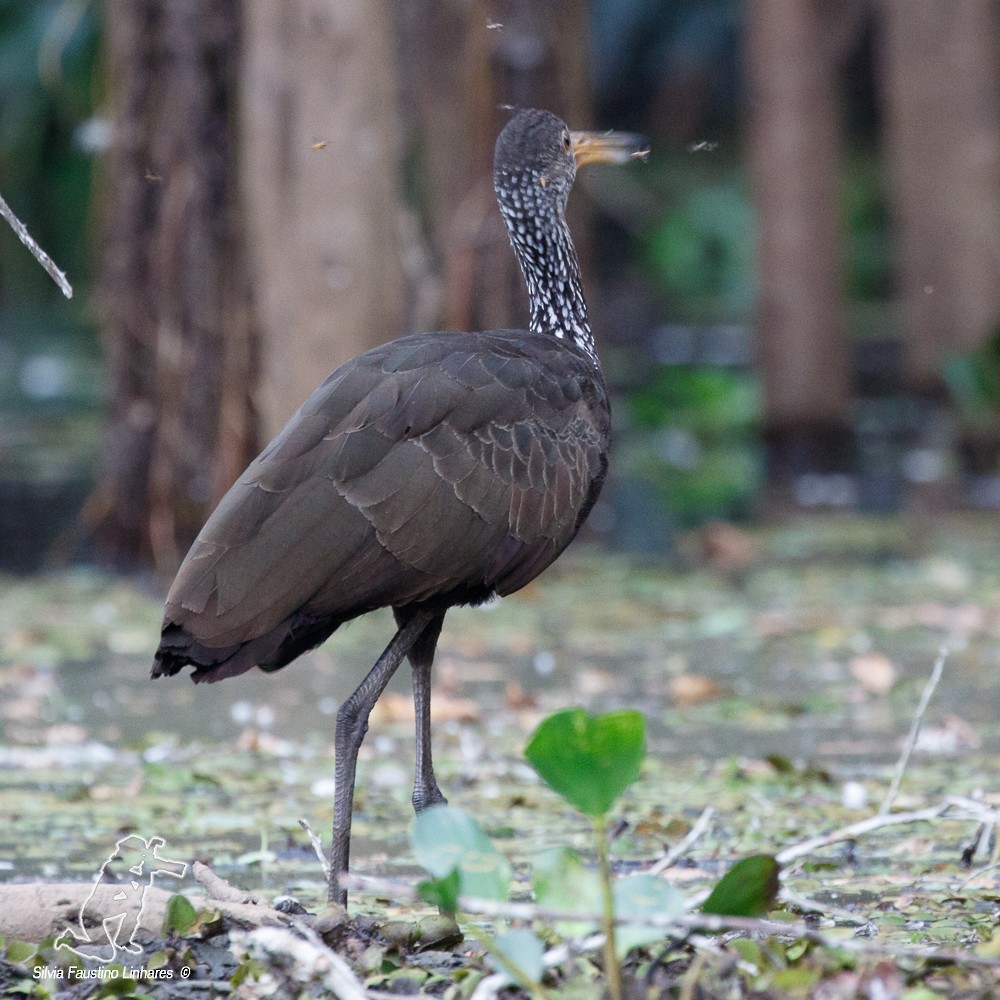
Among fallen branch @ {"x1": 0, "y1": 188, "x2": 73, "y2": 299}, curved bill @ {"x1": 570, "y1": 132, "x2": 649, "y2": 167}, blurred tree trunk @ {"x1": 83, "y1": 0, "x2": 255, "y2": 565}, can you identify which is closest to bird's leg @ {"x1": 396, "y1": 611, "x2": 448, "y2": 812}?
fallen branch @ {"x1": 0, "y1": 188, "x2": 73, "y2": 299}

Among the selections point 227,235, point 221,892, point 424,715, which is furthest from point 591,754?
point 227,235

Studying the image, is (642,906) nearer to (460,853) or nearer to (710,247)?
(460,853)

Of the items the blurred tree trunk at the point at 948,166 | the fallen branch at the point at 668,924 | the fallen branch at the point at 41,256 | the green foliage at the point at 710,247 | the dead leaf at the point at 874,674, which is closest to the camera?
the fallen branch at the point at 668,924

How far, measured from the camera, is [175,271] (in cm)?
846

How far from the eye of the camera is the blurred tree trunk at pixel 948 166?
12461 mm

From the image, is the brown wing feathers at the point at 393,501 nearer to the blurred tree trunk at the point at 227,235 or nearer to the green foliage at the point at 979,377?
the blurred tree trunk at the point at 227,235

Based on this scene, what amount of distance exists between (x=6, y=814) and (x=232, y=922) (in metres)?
1.60

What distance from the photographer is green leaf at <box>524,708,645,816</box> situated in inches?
129

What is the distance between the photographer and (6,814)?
201 inches

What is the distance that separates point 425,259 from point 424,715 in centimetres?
474

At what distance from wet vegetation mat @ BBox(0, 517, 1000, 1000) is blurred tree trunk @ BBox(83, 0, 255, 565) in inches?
20.8

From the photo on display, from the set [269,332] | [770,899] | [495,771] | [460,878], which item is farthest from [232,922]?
[269,332]

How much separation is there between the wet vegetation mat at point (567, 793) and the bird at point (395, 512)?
0.47 m

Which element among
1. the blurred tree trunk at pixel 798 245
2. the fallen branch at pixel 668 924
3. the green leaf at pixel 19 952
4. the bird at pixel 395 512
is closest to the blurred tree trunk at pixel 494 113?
the blurred tree trunk at pixel 798 245
